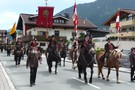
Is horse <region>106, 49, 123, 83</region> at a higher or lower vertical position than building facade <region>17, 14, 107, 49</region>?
lower

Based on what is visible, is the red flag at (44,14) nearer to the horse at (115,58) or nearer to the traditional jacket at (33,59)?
the horse at (115,58)

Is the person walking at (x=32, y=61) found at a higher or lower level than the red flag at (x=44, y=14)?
lower

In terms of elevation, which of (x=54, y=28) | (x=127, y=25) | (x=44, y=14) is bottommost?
(x=54, y=28)

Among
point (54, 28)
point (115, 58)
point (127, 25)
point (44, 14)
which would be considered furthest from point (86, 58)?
point (54, 28)

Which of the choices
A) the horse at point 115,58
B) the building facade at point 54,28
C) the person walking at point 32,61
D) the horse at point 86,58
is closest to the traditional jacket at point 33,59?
the person walking at point 32,61

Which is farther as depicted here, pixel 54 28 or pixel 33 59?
pixel 54 28

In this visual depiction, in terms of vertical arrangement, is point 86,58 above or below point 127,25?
below

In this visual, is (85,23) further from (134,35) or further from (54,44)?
(54,44)

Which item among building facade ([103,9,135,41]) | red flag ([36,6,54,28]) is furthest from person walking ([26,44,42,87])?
building facade ([103,9,135,41])

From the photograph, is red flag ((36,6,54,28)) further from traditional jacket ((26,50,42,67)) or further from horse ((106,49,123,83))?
traditional jacket ((26,50,42,67))

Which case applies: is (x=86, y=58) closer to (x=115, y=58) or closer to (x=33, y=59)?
(x=115, y=58)

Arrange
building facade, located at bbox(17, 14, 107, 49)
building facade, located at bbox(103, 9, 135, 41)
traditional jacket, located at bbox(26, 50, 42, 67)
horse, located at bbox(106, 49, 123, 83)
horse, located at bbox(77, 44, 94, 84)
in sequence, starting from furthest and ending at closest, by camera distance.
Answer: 1. building facade, located at bbox(17, 14, 107, 49)
2. building facade, located at bbox(103, 9, 135, 41)
3. horse, located at bbox(106, 49, 123, 83)
4. horse, located at bbox(77, 44, 94, 84)
5. traditional jacket, located at bbox(26, 50, 42, 67)

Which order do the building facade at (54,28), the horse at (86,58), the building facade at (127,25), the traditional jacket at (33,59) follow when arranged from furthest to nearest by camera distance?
the building facade at (54,28) < the building facade at (127,25) < the horse at (86,58) < the traditional jacket at (33,59)

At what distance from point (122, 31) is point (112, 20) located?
654 centimetres
